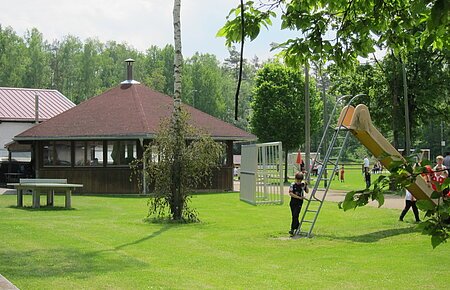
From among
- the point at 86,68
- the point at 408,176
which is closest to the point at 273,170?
the point at 408,176

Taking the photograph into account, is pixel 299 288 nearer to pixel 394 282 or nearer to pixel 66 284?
pixel 394 282

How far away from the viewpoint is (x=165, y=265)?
12742 millimetres

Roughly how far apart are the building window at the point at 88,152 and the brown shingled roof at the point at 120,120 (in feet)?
2.44

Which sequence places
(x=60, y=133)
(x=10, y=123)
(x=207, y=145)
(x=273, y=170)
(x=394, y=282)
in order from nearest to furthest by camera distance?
(x=394, y=282) → (x=207, y=145) → (x=273, y=170) → (x=60, y=133) → (x=10, y=123)

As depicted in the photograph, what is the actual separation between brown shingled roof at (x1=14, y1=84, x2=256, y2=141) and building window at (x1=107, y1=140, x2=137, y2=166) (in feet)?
2.71

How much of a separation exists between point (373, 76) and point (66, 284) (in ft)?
109

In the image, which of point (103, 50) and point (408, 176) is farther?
point (103, 50)

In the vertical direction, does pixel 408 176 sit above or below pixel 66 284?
above

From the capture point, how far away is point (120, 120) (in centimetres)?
3875

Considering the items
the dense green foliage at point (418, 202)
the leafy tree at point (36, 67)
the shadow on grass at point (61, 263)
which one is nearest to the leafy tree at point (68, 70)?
the leafy tree at point (36, 67)

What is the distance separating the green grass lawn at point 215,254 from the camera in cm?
1115

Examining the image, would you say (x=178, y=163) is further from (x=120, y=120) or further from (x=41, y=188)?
(x=120, y=120)

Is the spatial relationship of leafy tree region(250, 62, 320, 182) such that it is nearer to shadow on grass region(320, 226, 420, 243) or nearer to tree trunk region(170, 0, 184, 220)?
tree trunk region(170, 0, 184, 220)

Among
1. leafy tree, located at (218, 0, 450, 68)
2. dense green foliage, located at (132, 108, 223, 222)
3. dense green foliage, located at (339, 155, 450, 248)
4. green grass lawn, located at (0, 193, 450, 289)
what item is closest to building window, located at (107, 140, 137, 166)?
green grass lawn, located at (0, 193, 450, 289)
